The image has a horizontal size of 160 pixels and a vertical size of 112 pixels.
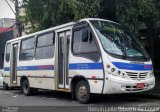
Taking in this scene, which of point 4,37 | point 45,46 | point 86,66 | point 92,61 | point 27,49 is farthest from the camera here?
point 4,37

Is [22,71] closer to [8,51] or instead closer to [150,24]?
[8,51]

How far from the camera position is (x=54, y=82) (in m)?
14.7

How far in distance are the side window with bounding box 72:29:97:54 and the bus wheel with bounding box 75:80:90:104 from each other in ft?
3.83

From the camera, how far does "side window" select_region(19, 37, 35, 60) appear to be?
A: 17366 millimetres

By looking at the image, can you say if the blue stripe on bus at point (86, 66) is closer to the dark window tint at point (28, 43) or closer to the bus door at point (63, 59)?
the bus door at point (63, 59)

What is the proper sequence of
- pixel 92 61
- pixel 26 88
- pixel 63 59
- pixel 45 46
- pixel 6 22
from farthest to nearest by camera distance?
pixel 6 22 → pixel 26 88 → pixel 45 46 → pixel 63 59 → pixel 92 61

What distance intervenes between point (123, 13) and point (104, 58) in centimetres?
414

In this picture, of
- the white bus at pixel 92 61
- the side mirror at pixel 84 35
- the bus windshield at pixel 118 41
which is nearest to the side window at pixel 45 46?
the white bus at pixel 92 61

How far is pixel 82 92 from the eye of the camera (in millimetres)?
12867

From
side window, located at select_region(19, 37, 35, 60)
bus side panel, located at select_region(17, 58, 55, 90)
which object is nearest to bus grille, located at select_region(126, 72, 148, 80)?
bus side panel, located at select_region(17, 58, 55, 90)

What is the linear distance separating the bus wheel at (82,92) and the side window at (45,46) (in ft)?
8.09

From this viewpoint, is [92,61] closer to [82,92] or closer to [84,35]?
[84,35]

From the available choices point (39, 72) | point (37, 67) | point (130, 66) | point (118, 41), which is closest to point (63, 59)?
point (39, 72)

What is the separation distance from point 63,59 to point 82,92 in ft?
6.48
